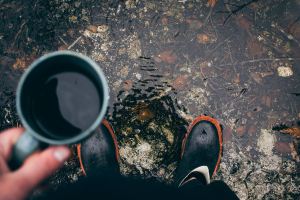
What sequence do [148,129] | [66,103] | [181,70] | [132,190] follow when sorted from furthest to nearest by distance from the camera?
1. [181,70]
2. [148,129]
3. [132,190]
4. [66,103]

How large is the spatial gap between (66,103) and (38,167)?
30 cm

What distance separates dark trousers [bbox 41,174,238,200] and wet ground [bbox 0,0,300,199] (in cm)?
8

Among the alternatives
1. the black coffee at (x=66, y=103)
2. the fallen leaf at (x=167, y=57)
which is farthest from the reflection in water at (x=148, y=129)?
the black coffee at (x=66, y=103)

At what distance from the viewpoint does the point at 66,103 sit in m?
1.27

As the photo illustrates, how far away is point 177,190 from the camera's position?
207cm

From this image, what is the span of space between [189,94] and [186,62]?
0.24 metres

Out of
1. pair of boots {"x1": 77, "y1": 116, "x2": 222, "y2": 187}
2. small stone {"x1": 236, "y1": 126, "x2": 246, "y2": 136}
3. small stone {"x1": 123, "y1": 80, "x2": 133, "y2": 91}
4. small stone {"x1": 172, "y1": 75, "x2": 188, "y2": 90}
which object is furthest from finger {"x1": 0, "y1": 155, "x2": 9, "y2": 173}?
small stone {"x1": 236, "y1": 126, "x2": 246, "y2": 136}

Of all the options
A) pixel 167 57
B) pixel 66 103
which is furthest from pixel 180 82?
pixel 66 103

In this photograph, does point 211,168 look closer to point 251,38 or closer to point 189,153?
point 189,153

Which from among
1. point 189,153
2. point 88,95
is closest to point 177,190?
point 189,153

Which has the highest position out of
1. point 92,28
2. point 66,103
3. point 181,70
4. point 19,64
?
point 66,103

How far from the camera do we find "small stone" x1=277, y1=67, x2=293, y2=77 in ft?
7.47

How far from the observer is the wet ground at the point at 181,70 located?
2.15 metres

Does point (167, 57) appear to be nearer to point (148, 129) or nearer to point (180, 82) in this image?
point (180, 82)
